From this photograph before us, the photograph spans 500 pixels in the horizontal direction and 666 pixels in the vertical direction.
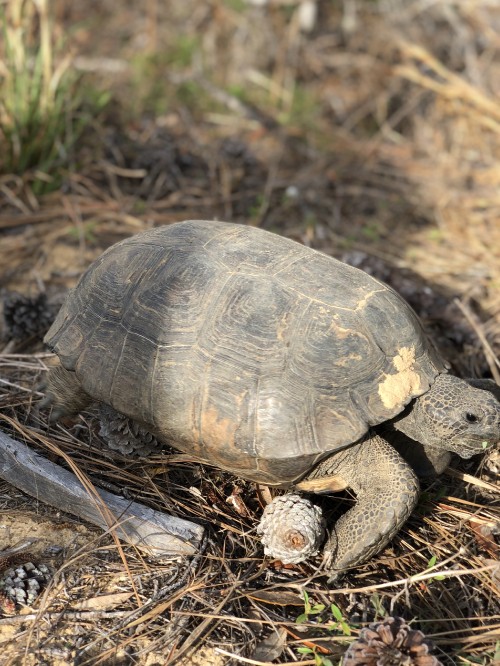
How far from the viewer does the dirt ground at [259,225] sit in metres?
2.62

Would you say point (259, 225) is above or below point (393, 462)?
above

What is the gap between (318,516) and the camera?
292 centimetres

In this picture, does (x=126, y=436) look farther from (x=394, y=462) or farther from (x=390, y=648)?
(x=390, y=648)

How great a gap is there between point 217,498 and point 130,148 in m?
4.14

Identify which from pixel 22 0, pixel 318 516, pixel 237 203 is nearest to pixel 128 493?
pixel 318 516

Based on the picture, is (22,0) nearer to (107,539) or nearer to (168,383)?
(168,383)

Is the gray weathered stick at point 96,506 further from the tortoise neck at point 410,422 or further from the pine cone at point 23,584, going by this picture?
the tortoise neck at point 410,422

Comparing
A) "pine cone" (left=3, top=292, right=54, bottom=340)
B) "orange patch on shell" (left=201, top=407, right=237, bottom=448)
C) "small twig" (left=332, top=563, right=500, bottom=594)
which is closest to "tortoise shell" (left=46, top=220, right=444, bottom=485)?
"orange patch on shell" (left=201, top=407, right=237, bottom=448)

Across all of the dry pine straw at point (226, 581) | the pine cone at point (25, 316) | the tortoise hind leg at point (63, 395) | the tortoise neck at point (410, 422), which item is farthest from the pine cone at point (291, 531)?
the pine cone at point (25, 316)

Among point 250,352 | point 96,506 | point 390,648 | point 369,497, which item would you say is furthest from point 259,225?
point 390,648

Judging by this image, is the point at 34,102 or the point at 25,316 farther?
the point at 34,102

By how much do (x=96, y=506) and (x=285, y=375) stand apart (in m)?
1.07

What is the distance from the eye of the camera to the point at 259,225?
5543 mm

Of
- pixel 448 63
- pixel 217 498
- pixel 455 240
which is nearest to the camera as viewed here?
pixel 217 498
